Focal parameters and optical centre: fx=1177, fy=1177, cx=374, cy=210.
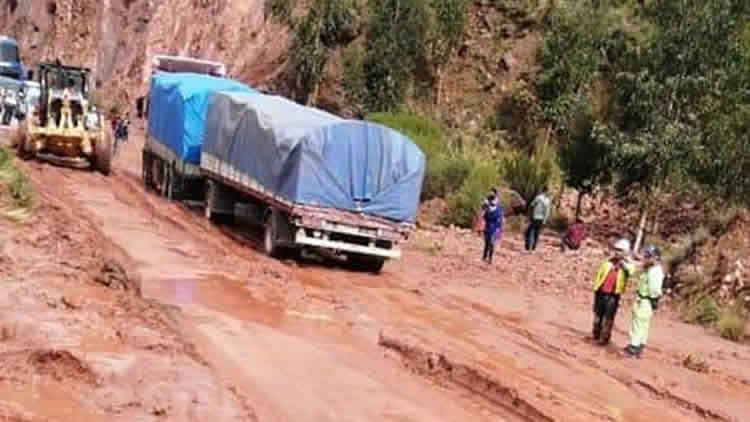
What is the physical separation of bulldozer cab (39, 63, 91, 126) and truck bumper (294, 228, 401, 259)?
13.3 m

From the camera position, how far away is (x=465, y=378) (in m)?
13.8

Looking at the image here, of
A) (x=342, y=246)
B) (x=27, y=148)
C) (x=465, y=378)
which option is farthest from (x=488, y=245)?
(x=27, y=148)

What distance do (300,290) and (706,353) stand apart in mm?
6530

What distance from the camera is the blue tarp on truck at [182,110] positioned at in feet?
93.7

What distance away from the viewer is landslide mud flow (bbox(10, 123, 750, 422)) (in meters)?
12.7

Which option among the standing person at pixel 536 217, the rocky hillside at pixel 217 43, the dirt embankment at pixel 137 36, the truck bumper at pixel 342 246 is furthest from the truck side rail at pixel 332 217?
the dirt embankment at pixel 137 36

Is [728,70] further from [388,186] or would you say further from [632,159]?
[388,186]

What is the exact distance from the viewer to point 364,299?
61.7 feet

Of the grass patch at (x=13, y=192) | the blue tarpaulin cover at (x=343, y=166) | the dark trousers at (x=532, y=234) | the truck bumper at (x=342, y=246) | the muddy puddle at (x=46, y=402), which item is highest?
the blue tarpaulin cover at (x=343, y=166)

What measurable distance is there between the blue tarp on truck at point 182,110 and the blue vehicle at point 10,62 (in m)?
15.4

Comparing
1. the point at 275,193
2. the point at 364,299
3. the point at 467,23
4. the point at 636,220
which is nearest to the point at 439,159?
the point at 636,220

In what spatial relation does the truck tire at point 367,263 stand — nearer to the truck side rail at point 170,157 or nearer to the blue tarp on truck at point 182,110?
the truck side rail at point 170,157

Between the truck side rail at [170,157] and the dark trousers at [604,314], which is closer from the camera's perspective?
the dark trousers at [604,314]

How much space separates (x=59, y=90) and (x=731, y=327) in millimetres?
19417
